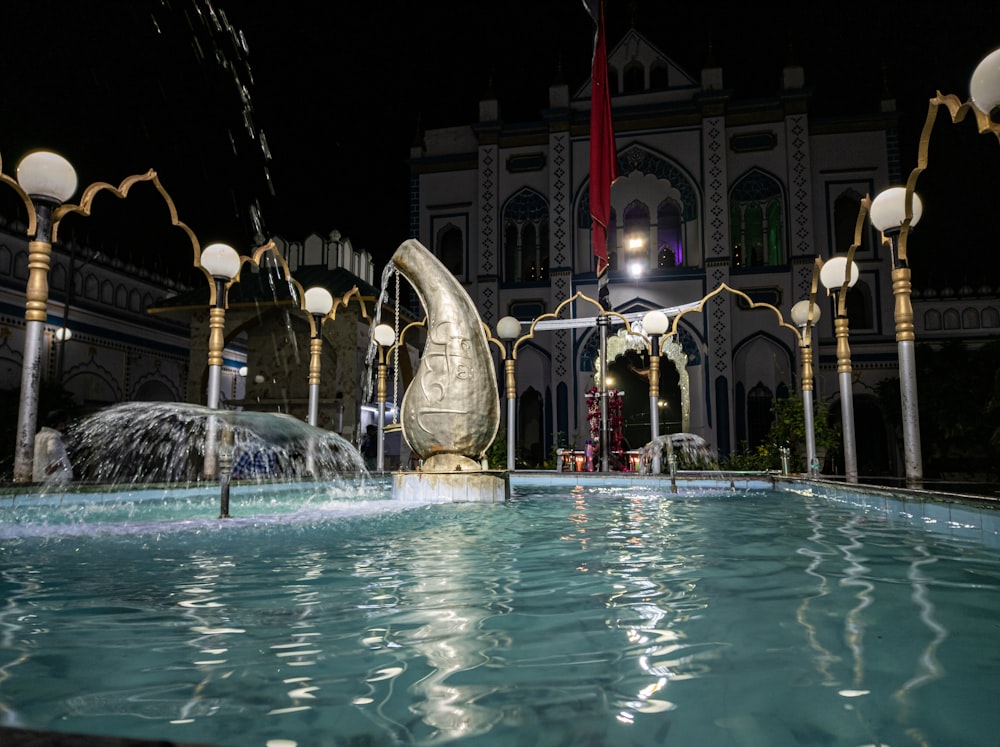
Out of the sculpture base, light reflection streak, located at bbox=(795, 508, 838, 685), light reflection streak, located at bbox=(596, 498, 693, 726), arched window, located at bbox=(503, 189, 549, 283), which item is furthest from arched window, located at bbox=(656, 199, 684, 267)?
light reflection streak, located at bbox=(596, 498, 693, 726)

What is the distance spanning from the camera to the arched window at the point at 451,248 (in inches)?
913

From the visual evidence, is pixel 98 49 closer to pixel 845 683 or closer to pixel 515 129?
pixel 515 129

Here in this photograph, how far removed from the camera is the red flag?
600 inches

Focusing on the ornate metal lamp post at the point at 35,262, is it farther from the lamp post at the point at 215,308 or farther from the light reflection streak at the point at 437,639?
the light reflection streak at the point at 437,639

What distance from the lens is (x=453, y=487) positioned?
7.66 m

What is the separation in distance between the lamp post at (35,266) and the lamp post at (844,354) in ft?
29.7

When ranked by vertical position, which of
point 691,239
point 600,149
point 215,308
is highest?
point 600,149

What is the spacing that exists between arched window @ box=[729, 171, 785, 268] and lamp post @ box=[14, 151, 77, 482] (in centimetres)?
1770

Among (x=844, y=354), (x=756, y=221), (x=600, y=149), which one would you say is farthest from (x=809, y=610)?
(x=756, y=221)

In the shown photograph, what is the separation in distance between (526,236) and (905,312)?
53.3 feet

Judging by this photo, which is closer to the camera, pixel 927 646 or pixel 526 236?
pixel 927 646

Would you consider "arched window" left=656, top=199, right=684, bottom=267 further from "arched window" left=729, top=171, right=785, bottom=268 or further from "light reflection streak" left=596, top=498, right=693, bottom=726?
"light reflection streak" left=596, top=498, right=693, bottom=726

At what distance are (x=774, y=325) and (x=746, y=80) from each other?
8899mm

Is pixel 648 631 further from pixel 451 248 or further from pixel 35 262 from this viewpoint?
pixel 451 248
